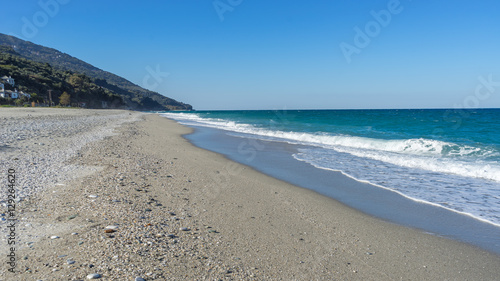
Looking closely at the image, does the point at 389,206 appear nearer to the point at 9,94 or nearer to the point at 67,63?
the point at 9,94

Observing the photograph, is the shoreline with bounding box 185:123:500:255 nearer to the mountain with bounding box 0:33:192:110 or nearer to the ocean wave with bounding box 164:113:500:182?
the ocean wave with bounding box 164:113:500:182

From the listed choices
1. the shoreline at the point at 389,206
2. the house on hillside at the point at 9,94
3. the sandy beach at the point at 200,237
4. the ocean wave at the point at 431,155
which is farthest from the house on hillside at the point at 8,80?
the shoreline at the point at 389,206

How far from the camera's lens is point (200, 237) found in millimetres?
3938

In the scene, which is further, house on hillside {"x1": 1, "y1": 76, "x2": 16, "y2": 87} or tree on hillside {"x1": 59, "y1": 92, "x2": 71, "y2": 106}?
tree on hillside {"x1": 59, "y1": 92, "x2": 71, "y2": 106}

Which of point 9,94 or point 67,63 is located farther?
point 67,63

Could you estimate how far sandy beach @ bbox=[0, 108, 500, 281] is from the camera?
3.10 m

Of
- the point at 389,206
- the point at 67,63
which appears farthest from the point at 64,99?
the point at 67,63

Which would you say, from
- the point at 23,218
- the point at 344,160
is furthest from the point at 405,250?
the point at 344,160

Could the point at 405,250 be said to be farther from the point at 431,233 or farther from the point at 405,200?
the point at 405,200

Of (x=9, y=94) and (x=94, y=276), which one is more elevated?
(x=9, y=94)

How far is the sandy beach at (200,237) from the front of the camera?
310 cm

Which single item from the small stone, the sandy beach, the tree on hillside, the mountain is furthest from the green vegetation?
the small stone

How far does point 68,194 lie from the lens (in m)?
5.23

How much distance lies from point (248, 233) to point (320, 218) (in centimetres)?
163
